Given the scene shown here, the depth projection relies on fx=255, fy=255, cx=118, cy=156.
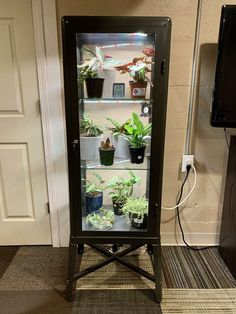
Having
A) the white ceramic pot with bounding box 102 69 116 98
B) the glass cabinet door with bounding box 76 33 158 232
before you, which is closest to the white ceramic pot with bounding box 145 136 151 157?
the glass cabinet door with bounding box 76 33 158 232

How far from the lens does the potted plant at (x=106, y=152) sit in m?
1.51

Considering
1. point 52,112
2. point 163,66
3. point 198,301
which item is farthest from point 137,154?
point 198,301

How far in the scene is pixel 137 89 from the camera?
Answer: 56.9 inches

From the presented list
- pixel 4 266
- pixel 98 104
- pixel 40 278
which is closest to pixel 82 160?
pixel 98 104

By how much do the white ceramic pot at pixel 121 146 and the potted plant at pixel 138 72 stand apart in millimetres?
258

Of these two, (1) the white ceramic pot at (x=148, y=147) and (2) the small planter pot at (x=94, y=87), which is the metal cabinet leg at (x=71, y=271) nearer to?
(1) the white ceramic pot at (x=148, y=147)

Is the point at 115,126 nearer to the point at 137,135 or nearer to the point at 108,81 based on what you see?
the point at 137,135

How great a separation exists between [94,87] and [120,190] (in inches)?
26.3

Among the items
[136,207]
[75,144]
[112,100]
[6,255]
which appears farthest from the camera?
[6,255]

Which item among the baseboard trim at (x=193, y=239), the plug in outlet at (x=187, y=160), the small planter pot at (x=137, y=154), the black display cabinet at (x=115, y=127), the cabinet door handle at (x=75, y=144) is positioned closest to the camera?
the black display cabinet at (x=115, y=127)

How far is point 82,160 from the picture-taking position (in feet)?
Answer: 4.90

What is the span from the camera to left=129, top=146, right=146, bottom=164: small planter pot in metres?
1.49

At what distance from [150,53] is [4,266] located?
68.6 inches

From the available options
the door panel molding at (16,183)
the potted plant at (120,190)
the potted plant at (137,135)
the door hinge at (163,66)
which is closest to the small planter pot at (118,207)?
the potted plant at (120,190)
